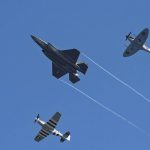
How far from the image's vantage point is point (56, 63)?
179 metres

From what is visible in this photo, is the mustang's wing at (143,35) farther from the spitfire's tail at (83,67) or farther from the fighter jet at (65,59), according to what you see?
the fighter jet at (65,59)

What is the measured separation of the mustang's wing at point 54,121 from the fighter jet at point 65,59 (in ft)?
55.9

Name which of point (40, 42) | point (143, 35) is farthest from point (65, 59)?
point (143, 35)

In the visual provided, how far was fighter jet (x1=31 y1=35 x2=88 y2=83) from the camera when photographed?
177688 millimetres

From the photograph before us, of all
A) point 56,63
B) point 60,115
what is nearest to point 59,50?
point 56,63

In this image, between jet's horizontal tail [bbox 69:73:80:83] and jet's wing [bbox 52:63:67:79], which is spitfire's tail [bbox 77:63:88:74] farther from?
jet's wing [bbox 52:63:67:79]

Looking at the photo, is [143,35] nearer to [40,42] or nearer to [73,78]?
[73,78]

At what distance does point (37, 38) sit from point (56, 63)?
26.7 feet

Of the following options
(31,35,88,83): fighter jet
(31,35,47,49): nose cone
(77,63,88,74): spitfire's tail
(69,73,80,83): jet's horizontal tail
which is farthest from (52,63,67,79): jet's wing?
(31,35,47,49): nose cone

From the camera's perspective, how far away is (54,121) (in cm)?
19738

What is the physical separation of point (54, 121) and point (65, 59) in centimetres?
2504

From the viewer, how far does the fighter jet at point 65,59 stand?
178 m

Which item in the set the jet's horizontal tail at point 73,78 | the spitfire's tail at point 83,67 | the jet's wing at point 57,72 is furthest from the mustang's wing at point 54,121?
the spitfire's tail at point 83,67

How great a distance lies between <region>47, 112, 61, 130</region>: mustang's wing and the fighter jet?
55.9 ft
